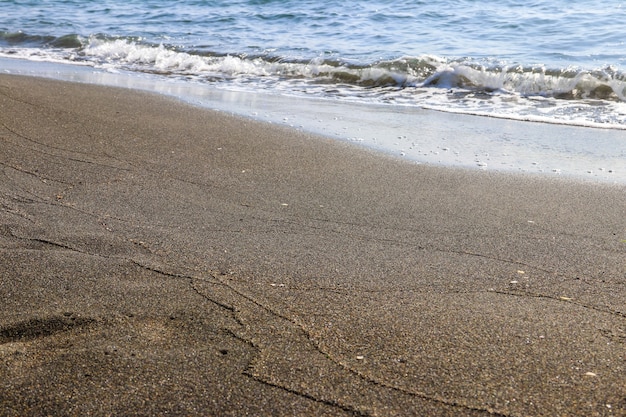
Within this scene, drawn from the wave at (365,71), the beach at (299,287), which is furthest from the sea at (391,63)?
the beach at (299,287)

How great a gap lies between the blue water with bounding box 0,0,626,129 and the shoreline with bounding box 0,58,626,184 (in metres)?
0.61

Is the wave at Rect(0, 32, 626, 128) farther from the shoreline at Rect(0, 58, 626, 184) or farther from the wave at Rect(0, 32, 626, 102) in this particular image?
the shoreline at Rect(0, 58, 626, 184)

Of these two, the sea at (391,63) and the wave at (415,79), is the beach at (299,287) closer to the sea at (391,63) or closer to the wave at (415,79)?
the sea at (391,63)

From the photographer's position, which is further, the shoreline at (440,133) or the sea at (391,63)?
the sea at (391,63)

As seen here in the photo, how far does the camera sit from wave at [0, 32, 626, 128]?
852 centimetres

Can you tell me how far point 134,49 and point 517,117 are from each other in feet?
25.2

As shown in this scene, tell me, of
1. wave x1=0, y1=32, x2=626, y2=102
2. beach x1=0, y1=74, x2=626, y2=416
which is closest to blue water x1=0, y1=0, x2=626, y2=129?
wave x1=0, y1=32, x2=626, y2=102

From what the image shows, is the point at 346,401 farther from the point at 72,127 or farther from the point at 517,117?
Result: the point at 517,117

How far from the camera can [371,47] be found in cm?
1227

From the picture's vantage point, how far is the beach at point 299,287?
213 cm

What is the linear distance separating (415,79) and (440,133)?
3.50m

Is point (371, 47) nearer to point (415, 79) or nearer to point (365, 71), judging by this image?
point (365, 71)

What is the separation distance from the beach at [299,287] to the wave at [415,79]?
3.64 meters

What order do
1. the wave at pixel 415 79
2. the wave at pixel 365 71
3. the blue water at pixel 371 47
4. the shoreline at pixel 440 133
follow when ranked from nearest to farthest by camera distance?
the shoreline at pixel 440 133 < the wave at pixel 415 79 < the blue water at pixel 371 47 < the wave at pixel 365 71
